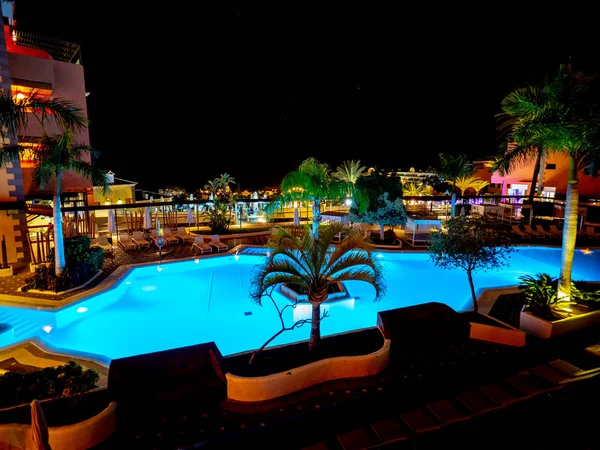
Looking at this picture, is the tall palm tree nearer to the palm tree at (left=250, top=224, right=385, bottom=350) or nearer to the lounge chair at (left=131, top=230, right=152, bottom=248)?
the palm tree at (left=250, top=224, right=385, bottom=350)

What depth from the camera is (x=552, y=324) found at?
20.6ft

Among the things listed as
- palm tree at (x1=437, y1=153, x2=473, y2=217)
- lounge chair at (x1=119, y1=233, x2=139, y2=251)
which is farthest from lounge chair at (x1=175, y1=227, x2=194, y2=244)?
palm tree at (x1=437, y1=153, x2=473, y2=217)

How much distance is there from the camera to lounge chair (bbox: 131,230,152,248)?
532 inches

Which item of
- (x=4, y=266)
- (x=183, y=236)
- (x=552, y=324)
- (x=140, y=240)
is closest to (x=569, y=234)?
(x=552, y=324)

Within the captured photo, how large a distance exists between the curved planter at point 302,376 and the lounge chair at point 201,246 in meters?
8.97

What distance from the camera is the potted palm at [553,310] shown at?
6418 millimetres

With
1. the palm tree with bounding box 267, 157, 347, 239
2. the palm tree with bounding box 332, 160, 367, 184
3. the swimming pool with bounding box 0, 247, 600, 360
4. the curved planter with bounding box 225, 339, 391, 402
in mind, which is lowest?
the swimming pool with bounding box 0, 247, 600, 360

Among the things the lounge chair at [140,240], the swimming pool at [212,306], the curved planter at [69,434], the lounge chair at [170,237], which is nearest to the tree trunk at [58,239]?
the swimming pool at [212,306]

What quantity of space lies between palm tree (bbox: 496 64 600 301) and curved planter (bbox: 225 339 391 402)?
15.1 ft

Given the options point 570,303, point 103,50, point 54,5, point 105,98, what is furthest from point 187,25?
point 105,98

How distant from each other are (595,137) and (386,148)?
57.7 metres

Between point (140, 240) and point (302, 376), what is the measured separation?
10842mm

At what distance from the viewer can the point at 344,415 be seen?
55.7 inches

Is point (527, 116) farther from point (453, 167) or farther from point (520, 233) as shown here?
point (520, 233)
